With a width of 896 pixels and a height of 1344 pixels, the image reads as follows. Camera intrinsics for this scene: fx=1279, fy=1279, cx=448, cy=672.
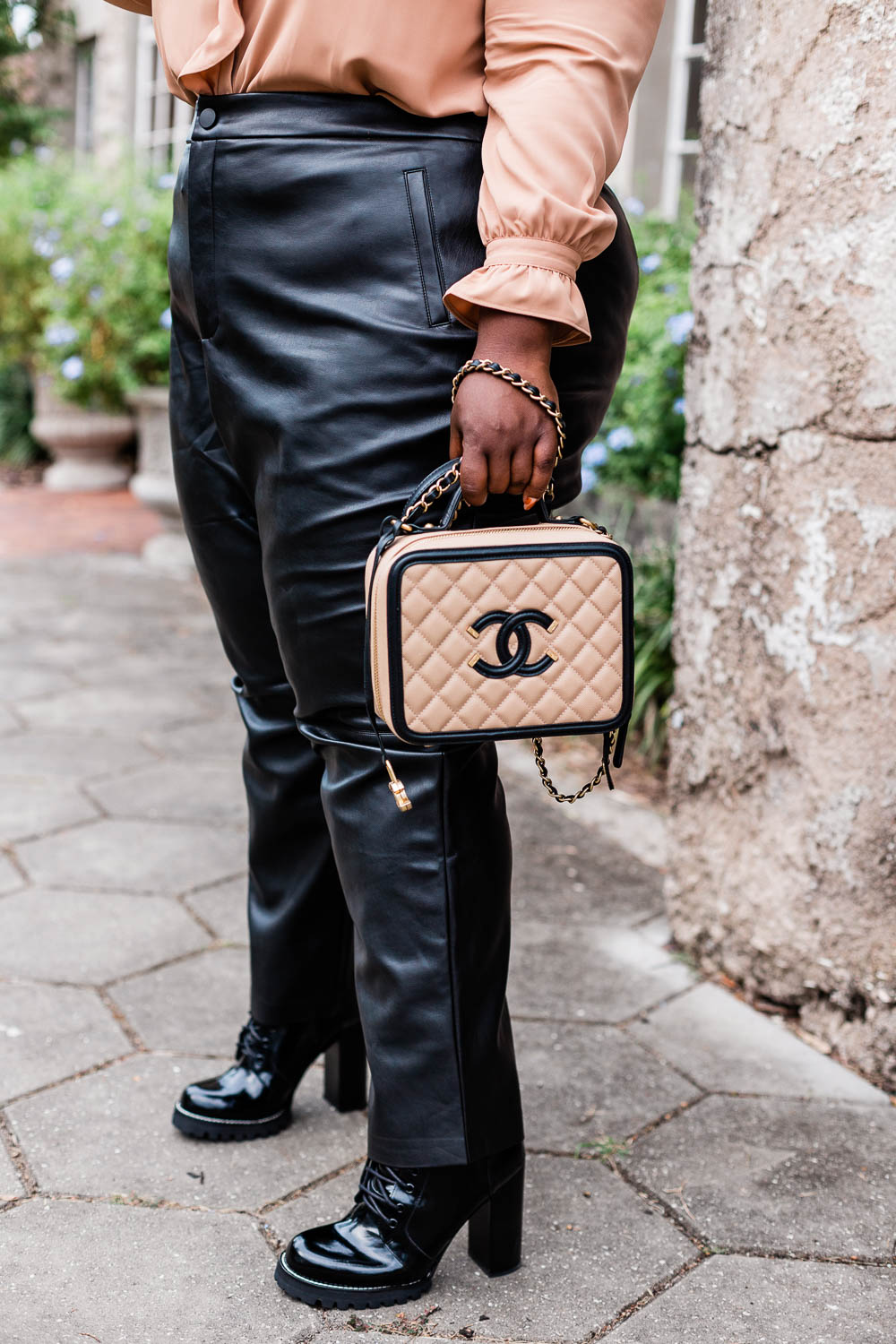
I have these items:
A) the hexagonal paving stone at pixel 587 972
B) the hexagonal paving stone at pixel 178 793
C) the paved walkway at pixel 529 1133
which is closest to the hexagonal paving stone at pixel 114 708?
the hexagonal paving stone at pixel 178 793

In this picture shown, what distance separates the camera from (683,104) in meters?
4.98

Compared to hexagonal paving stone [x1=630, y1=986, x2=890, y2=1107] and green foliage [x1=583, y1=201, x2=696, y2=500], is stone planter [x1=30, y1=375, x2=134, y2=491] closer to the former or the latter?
green foliage [x1=583, y1=201, x2=696, y2=500]

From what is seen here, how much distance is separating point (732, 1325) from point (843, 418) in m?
1.15

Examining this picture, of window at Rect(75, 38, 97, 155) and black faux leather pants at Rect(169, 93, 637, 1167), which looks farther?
window at Rect(75, 38, 97, 155)

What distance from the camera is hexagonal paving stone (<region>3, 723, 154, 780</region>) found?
301 cm

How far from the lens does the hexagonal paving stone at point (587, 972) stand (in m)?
2.04

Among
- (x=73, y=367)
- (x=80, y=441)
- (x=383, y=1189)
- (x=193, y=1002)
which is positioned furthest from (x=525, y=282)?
(x=80, y=441)

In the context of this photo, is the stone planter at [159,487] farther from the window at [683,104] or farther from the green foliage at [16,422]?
the green foliage at [16,422]

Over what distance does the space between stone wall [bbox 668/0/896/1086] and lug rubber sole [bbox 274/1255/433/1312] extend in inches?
32.6

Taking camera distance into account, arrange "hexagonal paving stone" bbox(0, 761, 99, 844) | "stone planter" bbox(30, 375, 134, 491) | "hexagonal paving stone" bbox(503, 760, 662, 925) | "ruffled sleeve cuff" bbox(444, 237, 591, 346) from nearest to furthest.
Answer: "ruffled sleeve cuff" bbox(444, 237, 591, 346), "hexagonal paving stone" bbox(503, 760, 662, 925), "hexagonal paving stone" bbox(0, 761, 99, 844), "stone planter" bbox(30, 375, 134, 491)

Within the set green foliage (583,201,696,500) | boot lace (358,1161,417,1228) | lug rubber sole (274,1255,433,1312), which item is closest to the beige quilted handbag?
boot lace (358,1161,417,1228)

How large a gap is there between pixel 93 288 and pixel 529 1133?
5.07 metres

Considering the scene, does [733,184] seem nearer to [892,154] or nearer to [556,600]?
[892,154]

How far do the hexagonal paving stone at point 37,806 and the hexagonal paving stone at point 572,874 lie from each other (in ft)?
3.06
